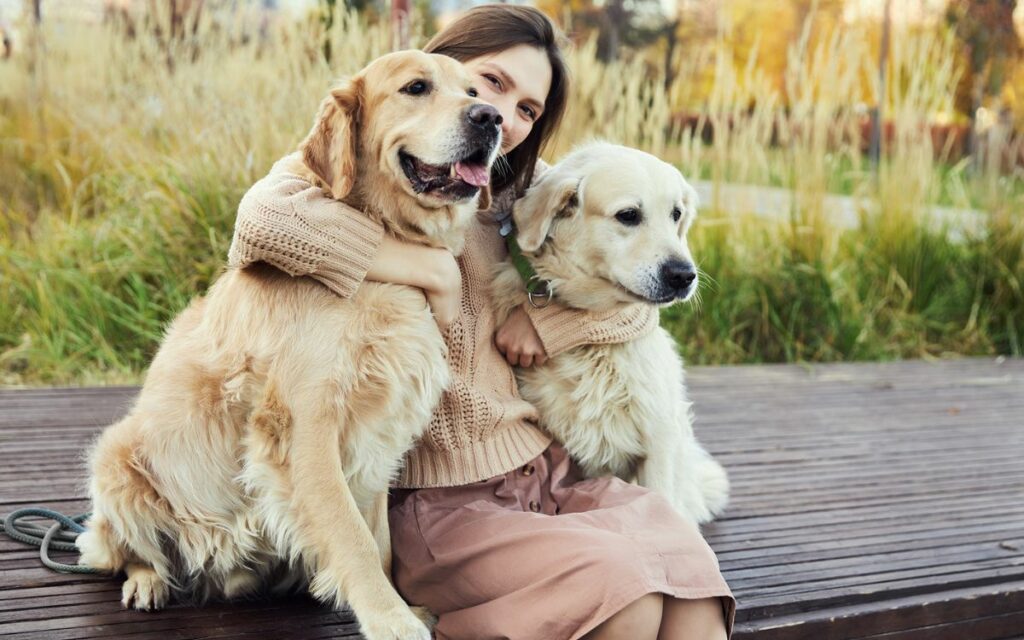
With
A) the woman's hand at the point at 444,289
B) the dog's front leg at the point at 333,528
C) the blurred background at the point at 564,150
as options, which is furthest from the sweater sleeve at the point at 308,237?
the blurred background at the point at 564,150

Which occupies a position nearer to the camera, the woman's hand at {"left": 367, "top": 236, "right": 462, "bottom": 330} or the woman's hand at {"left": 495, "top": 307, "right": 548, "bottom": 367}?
the woman's hand at {"left": 367, "top": 236, "right": 462, "bottom": 330}

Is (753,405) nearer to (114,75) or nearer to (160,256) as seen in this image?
(160,256)

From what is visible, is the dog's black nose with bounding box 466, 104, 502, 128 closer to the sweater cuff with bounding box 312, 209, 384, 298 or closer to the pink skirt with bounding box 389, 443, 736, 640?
the sweater cuff with bounding box 312, 209, 384, 298

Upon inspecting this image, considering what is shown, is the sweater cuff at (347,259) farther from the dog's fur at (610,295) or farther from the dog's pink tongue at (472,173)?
the dog's fur at (610,295)

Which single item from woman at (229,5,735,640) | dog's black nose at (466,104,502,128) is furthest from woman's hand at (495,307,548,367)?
dog's black nose at (466,104,502,128)

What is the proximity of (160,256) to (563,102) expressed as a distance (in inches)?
83.7

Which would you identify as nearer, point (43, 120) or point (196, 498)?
point (196, 498)

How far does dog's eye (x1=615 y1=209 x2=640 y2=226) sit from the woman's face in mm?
323

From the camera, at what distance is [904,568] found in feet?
7.77

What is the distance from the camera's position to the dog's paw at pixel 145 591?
1919 millimetres

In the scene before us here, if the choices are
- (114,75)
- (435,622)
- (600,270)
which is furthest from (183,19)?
(435,622)

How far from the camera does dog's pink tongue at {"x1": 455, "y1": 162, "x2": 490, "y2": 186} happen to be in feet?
6.31

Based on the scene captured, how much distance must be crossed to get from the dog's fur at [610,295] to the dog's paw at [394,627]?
61cm

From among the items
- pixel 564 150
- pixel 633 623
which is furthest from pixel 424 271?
pixel 564 150
